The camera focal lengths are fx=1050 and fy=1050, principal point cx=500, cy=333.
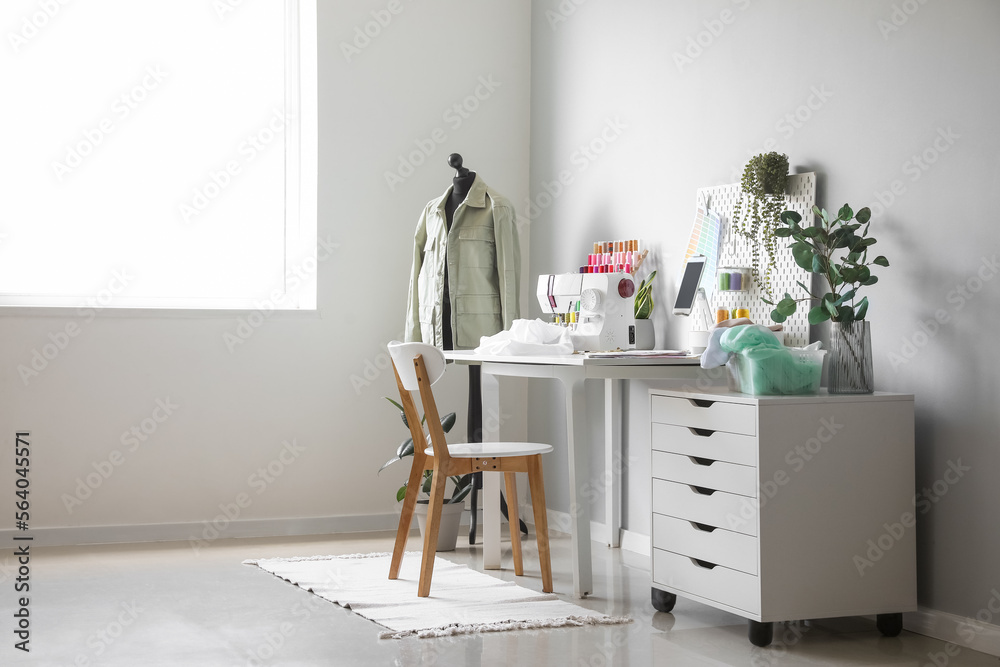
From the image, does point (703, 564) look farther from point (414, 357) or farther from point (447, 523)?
point (447, 523)

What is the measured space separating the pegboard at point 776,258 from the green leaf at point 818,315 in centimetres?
26

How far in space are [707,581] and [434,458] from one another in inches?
34.9

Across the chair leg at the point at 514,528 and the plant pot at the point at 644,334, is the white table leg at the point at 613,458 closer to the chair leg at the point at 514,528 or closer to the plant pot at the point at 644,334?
the plant pot at the point at 644,334

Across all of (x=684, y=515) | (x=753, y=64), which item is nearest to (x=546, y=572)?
(x=684, y=515)

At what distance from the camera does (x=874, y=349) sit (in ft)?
9.50

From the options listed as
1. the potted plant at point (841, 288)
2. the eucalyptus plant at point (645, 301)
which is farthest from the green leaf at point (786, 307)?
the eucalyptus plant at point (645, 301)

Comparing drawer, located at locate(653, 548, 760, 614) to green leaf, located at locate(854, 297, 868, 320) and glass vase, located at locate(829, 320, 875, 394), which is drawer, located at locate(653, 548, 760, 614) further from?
green leaf, located at locate(854, 297, 868, 320)

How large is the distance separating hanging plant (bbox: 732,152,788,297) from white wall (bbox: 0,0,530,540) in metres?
1.75

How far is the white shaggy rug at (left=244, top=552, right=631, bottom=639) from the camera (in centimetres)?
283

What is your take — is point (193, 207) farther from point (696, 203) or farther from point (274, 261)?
point (696, 203)

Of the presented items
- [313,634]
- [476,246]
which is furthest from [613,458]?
[313,634]

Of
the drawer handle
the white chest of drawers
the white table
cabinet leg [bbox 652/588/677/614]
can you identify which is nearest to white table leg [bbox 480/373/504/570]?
the white table

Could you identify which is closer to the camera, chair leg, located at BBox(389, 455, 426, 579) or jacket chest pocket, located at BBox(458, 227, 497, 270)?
chair leg, located at BBox(389, 455, 426, 579)

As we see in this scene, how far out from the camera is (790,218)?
289cm
